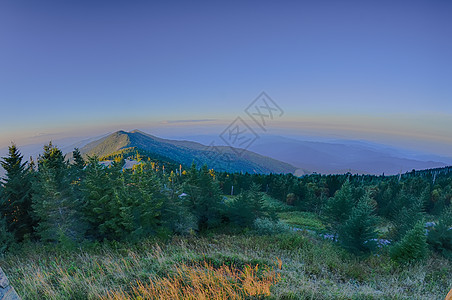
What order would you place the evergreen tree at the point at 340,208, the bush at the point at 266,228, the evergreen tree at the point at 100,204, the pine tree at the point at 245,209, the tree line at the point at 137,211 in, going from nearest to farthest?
the tree line at the point at 137,211
the evergreen tree at the point at 100,204
the bush at the point at 266,228
the pine tree at the point at 245,209
the evergreen tree at the point at 340,208

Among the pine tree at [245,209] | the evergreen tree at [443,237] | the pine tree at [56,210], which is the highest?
the pine tree at [56,210]

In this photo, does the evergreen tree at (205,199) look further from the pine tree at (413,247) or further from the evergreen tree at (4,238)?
the pine tree at (413,247)

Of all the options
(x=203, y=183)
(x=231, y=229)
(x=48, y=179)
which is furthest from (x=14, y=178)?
(x=231, y=229)

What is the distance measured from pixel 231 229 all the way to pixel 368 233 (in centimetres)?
1051

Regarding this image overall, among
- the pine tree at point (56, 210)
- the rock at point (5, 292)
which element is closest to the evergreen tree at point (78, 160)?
the pine tree at point (56, 210)

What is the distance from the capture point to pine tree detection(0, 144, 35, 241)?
16562 mm

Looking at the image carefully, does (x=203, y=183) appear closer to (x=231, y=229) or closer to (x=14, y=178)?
(x=231, y=229)

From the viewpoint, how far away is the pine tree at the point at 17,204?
16.6 metres

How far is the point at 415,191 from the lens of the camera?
51.1m

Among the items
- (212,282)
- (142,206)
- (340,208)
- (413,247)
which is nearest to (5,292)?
(212,282)

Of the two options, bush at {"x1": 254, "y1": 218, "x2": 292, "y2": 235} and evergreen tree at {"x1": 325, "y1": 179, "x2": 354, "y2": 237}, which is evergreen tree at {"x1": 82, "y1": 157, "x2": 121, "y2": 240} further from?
evergreen tree at {"x1": 325, "y1": 179, "x2": 354, "y2": 237}

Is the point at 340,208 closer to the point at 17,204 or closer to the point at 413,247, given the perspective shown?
the point at 413,247

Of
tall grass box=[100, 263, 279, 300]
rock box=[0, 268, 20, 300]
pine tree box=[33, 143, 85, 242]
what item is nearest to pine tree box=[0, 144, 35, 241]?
pine tree box=[33, 143, 85, 242]

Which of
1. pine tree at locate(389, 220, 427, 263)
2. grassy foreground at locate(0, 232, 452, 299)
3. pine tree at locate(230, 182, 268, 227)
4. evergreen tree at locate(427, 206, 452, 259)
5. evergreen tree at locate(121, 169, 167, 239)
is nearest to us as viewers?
grassy foreground at locate(0, 232, 452, 299)
